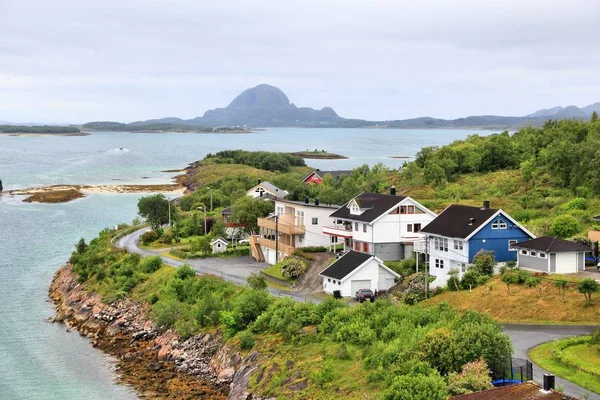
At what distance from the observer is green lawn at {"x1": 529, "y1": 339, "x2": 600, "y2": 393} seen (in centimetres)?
2339

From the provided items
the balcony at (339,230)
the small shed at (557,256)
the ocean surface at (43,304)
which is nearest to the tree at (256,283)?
the ocean surface at (43,304)

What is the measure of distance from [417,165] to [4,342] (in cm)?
5639

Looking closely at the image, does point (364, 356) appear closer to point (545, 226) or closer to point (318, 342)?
point (318, 342)

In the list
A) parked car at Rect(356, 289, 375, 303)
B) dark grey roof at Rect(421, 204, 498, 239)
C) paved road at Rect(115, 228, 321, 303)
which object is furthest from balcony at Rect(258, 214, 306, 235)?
parked car at Rect(356, 289, 375, 303)

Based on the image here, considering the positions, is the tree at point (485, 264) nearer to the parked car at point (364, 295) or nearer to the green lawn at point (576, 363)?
the parked car at point (364, 295)

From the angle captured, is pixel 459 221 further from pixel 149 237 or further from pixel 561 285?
pixel 149 237

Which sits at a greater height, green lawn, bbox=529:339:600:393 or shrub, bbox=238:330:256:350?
green lawn, bbox=529:339:600:393

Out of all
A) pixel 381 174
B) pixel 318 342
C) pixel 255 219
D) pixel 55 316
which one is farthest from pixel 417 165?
pixel 318 342

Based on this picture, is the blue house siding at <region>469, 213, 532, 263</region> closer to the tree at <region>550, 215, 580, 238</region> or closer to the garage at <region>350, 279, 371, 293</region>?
the tree at <region>550, 215, 580, 238</region>

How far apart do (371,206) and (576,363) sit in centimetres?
2351

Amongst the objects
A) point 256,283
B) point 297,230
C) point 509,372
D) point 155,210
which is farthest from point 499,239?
point 155,210

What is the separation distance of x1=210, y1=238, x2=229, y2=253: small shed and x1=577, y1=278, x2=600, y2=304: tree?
29988mm

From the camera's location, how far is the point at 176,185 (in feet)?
417

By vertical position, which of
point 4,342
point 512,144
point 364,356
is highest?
point 512,144
